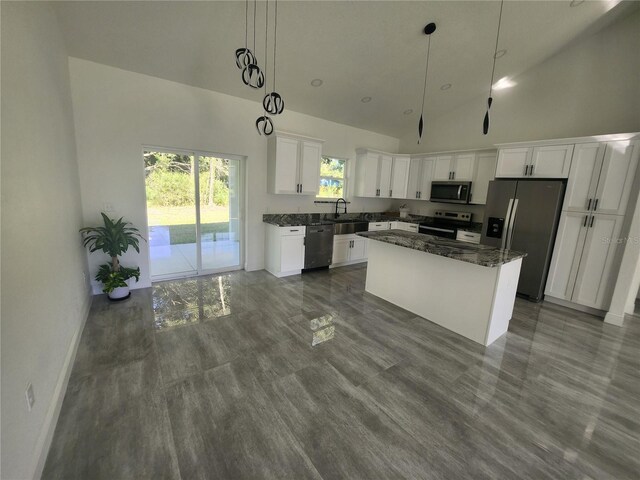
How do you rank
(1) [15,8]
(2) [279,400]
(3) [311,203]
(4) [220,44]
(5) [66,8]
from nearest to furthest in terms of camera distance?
(1) [15,8] → (2) [279,400] → (5) [66,8] → (4) [220,44] → (3) [311,203]

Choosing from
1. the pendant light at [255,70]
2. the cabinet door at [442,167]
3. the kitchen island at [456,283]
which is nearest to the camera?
the pendant light at [255,70]

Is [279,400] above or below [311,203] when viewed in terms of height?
below

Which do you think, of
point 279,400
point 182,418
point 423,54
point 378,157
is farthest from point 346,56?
point 182,418

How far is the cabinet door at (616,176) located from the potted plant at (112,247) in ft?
20.3

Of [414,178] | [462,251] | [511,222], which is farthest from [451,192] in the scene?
[462,251]

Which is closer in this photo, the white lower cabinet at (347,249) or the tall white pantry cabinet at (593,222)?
the tall white pantry cabinet at (593,222)

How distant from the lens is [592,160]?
3.60 meters

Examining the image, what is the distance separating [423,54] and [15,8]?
4193 millimetres

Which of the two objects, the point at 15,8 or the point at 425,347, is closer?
the point at 15,8

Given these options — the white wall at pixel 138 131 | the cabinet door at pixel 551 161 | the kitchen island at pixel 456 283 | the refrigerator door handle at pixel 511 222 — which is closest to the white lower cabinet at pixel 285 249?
the white wall at pixel 138 131

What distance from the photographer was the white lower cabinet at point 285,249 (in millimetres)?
4578

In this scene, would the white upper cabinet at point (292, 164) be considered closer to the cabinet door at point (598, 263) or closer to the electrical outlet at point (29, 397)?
the electrical outlet at point (29, 397)

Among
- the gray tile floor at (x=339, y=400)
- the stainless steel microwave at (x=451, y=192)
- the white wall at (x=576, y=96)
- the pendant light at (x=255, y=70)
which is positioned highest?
the white wall at (x=576, y=96)

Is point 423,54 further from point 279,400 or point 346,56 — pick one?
point 279,400
